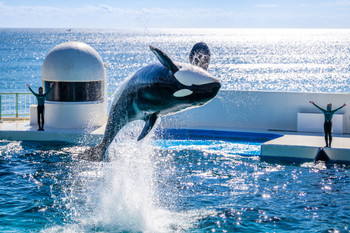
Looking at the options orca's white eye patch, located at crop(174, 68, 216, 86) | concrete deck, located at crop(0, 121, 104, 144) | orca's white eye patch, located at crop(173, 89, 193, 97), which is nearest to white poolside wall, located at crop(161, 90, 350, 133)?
concrete deck, located at crop(0, 121, 104, 144)

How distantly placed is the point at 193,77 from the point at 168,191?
488 cm

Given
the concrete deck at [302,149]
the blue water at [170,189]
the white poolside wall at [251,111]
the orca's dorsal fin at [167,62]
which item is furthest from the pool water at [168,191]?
the orca's dorsal fin at [167,62]

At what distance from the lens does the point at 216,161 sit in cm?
1144

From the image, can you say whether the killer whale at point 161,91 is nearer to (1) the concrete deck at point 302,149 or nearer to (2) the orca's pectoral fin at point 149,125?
(2) the orca's pectoral fin at point 149,125

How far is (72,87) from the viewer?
14.0m

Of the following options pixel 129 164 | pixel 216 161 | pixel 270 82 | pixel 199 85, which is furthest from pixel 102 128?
pixel 270 82

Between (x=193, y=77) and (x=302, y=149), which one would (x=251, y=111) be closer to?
(x=302, y=149)

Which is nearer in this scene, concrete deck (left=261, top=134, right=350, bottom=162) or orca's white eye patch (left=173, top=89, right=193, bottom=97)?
orca's white eye patch (left=173, top=89, right=193, bottom=97)

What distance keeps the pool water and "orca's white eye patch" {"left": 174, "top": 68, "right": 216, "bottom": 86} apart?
126 inches

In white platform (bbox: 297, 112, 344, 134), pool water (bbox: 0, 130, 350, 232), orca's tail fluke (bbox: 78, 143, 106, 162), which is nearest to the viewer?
orca's tail fluke (bbox: 78, 143, 106, 162)

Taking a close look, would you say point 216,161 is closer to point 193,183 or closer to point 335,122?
point 193,183

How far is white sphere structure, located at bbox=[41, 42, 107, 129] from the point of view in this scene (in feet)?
45.8

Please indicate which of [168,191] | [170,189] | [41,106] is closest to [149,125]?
[168,191]

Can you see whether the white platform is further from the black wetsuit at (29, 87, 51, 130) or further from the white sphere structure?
the black wetsuit at (29, 87, 51, 130)
